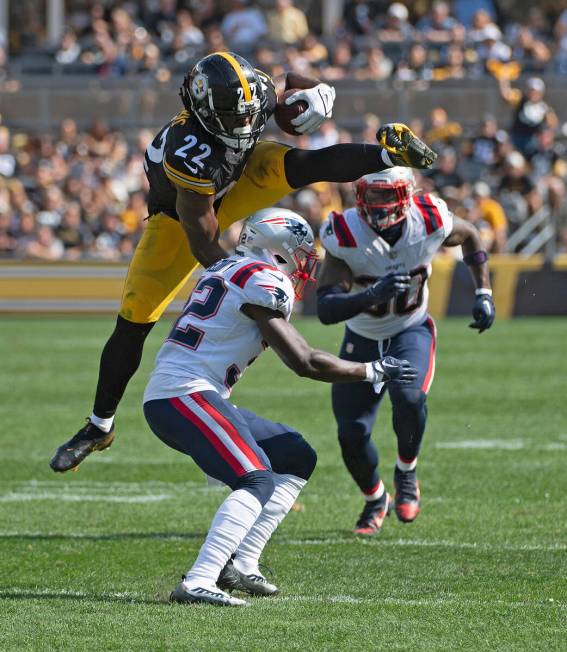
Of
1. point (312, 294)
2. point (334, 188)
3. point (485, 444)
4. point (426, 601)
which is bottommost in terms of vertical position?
point (312, 294)

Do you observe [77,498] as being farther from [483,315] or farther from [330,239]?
[483,315]

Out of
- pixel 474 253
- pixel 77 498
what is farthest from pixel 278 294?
pixel 77 498

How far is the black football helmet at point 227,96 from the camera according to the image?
559 centimetres

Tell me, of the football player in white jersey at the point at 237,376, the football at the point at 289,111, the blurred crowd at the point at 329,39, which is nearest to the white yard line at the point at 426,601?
the football player in white jersey at the point at 237,376

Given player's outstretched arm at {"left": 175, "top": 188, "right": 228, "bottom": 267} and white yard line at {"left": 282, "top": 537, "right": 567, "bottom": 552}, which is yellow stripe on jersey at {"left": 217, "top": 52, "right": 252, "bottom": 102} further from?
white yard line at {"left": 282, "top": 537, "right": 567, "bottom": 552}

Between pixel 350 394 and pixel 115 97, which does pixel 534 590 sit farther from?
pixel 115 97

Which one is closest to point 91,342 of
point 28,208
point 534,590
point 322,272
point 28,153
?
point 28,208

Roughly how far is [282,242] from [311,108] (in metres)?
1.17

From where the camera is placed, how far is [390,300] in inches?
255

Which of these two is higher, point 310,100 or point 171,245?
point 310,100

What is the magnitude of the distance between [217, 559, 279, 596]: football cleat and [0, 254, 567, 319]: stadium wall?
11.8m

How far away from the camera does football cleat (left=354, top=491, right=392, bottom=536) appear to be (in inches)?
255

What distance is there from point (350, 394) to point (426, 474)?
1.54 metres

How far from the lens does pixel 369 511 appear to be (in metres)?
6.62
